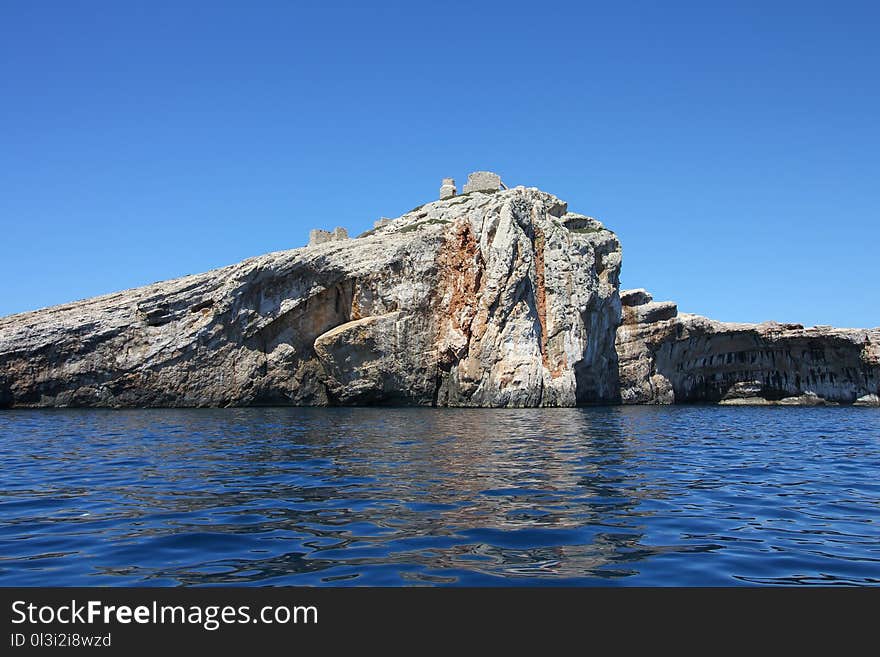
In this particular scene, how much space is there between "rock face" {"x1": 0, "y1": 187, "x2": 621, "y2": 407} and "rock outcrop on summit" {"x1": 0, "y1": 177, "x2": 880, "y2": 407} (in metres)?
0.10

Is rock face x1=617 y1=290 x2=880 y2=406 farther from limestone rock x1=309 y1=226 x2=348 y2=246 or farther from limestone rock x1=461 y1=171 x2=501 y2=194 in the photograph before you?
limestone rock x1=309 y1=226 x2=348 y2=246

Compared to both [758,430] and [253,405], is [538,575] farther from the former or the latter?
[253,405]

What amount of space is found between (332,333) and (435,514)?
4121cm

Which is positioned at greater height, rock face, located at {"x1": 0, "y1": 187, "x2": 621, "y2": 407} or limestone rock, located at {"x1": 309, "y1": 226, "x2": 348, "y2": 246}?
limestone rock, located at {"x1": 309, "y1": 226, "x2": 348, "y2": 246}

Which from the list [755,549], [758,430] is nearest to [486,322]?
[758,430]

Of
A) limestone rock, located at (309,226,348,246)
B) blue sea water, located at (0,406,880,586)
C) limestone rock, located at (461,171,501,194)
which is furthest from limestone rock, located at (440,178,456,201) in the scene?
blue sea water, located at (0,406,880,586)

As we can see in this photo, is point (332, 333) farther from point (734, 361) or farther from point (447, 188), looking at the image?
point (734, 361)

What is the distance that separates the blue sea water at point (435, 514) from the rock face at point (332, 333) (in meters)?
29.6

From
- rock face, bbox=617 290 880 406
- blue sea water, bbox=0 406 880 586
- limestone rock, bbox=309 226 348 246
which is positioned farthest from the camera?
rock face, bbox=617 290 880 406

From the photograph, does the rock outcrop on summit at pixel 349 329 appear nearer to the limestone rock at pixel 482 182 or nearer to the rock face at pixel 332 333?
the rock face at pixel 332 333

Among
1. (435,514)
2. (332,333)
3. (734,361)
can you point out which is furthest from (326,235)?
(435,514)

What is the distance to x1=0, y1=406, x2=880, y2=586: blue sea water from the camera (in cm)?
744

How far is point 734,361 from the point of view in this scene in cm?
7362

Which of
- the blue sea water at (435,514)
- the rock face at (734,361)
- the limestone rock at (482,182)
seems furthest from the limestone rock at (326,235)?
the blue sea water at (435,514)
